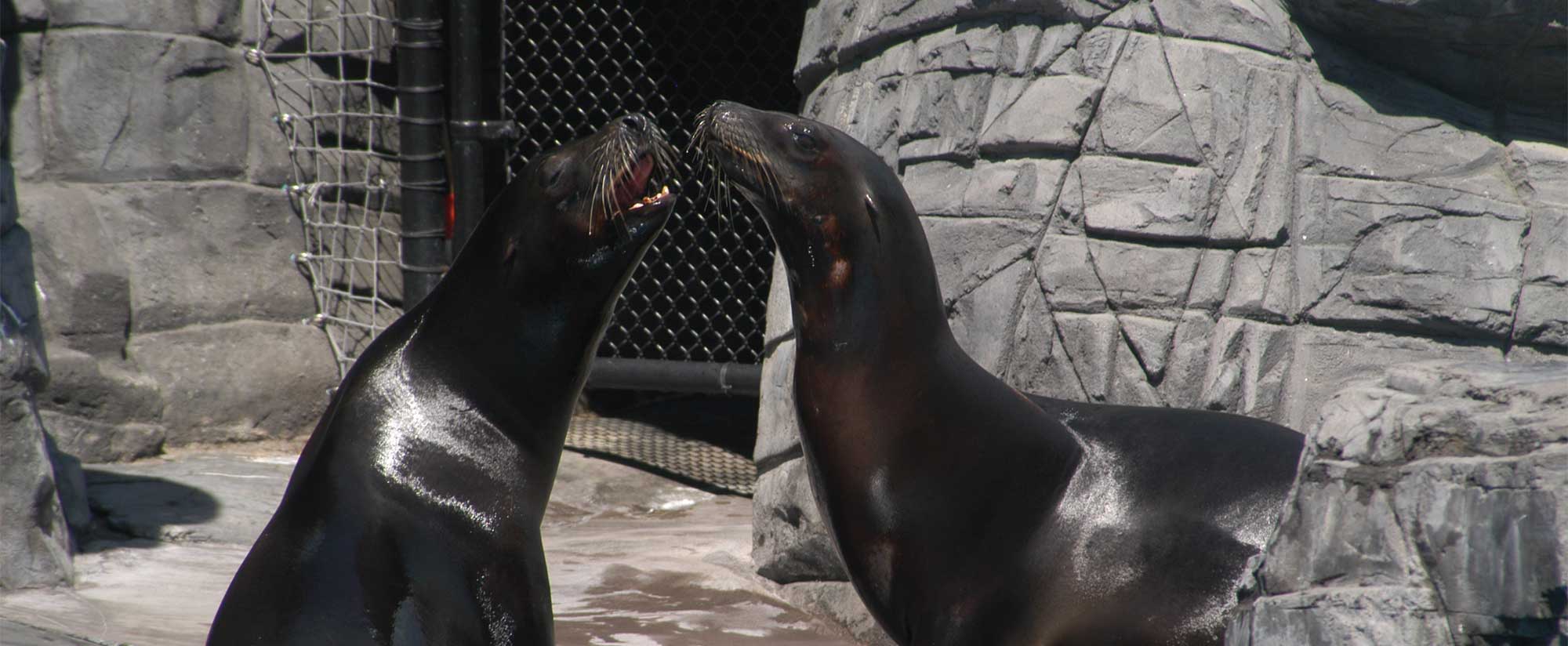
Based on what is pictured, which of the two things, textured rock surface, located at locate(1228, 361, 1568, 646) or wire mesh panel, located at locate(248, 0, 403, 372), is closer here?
textured rock surface, located at locate(1228, 361, 1568, 646)

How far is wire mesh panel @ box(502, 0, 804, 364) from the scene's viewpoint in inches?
274

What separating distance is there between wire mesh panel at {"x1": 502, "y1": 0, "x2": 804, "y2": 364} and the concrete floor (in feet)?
3.26

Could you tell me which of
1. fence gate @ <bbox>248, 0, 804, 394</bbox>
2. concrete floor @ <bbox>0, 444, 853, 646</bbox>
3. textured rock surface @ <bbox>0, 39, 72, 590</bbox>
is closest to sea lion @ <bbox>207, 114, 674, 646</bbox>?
concrete floor @ <bbox>0, 444, 853, 646</bbox>

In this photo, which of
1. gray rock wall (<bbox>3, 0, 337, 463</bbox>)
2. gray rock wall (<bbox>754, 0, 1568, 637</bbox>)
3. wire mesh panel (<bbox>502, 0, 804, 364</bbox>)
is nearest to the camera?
gray rock wall (<bbox>754, 0, 1568, 637</bbox>)

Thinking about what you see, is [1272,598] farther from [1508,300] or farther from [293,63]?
[293,63]

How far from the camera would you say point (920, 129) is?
443 centimetres

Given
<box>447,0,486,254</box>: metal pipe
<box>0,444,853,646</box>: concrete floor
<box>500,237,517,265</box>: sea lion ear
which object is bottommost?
<box>0,444,853,646</box>: concrete floor

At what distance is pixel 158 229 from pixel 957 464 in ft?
14.2

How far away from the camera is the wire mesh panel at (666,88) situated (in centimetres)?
697

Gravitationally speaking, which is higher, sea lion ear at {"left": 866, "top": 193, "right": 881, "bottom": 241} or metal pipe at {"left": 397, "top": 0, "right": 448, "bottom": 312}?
sea lion ear at {"left": 866, "top": 193, "right": 881, "bottom": 241}

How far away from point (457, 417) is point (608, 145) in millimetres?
592

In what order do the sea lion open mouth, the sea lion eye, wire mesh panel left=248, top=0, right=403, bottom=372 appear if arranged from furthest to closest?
wire mesh panel left=248, top=0, right=403, bottom=372
the sea lion eye
the sea lion open mouth

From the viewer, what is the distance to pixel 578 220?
295 cm

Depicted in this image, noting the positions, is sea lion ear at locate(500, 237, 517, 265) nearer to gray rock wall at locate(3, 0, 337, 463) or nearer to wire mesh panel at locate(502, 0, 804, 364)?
gray rock wall at locate(3, 0, 337, 463)
